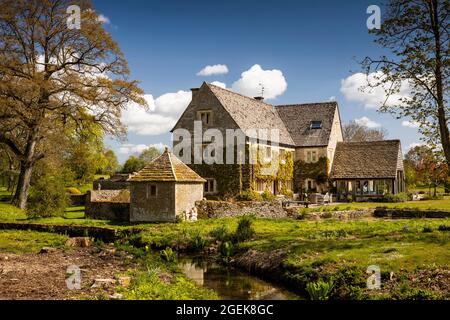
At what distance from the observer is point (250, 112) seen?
42.5 meters

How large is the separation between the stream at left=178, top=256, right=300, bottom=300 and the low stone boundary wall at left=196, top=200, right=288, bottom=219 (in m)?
10.4

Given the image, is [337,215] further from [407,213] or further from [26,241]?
[26,241]

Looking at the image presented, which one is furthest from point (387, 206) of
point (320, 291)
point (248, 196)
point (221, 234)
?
point (320, 291)

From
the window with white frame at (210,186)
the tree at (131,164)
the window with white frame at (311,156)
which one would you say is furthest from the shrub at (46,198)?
the tree at (131,164)

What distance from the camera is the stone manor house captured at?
128 ft

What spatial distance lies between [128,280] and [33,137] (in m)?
25.4

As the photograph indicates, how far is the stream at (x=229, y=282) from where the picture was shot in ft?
42.7

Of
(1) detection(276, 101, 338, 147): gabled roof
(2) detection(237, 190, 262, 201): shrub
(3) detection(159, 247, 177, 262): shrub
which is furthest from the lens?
(1) detection(276, 101, 338, 147): gabled roof

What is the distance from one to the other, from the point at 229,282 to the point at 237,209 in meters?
14.8

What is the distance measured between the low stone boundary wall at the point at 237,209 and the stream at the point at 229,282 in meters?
10.4

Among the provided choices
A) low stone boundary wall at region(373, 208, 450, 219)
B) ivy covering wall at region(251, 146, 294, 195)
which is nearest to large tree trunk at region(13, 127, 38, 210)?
ivy covering wall at region(251, 146, 294, 195)

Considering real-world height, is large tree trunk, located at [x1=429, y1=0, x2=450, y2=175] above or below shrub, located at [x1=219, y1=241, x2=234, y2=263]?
above

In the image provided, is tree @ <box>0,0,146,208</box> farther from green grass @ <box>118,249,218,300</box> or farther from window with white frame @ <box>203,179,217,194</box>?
green grass @ <box>118,249,218,300</box>

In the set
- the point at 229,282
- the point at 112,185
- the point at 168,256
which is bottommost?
the point at 229,282
